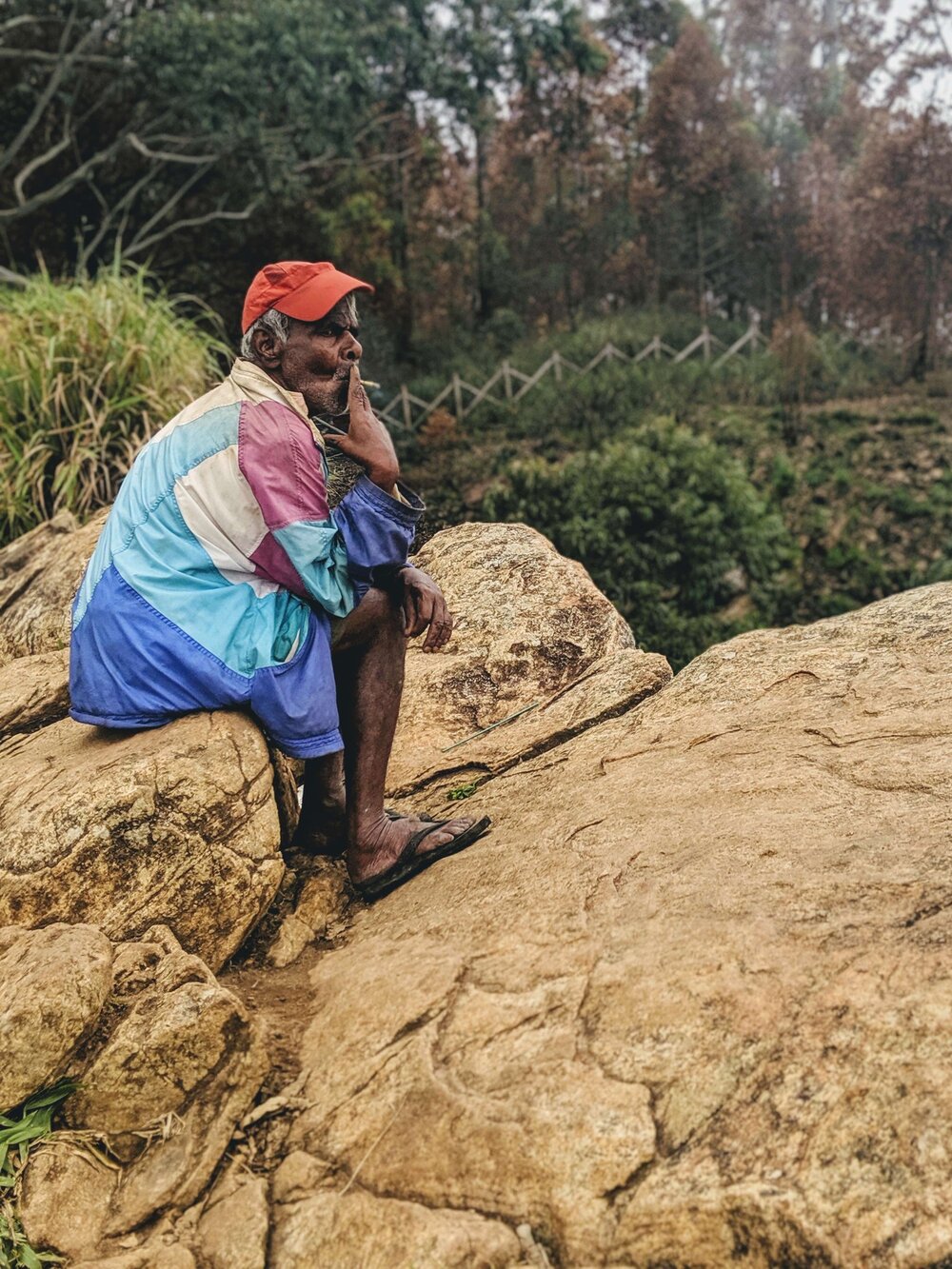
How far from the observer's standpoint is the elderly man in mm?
2652

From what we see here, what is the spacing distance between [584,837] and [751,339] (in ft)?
67.4

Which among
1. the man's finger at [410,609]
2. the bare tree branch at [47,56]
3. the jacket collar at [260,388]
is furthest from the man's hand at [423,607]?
the bare tree branch at [47,56]

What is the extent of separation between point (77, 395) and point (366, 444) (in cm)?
384

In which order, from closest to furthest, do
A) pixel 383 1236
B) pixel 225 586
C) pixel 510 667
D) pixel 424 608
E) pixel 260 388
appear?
pixel 383 1236
pixel 225 586
pixel 260 388
pixel 424 608
pixel 510 667

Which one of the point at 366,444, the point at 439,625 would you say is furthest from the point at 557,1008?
the point at 366,444

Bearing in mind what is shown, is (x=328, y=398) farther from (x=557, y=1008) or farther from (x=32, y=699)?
(x=557, y=1008)

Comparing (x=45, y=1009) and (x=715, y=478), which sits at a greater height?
(x=45, y=1009)

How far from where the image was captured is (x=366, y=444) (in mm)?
2850

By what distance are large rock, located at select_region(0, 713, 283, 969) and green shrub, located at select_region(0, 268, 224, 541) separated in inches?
138

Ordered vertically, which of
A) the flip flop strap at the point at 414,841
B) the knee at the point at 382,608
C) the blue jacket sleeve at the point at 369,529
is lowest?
the flip flop strap at the point at 414,841

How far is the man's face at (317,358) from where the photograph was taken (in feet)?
9.29

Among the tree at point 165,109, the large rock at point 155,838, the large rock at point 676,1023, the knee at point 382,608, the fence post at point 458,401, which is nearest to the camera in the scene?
the large rock at point 676,1023

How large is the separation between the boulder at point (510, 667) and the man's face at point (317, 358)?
51.6 inches

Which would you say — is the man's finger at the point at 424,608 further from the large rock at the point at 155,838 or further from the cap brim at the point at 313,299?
the cap brim at the point at 313,299
